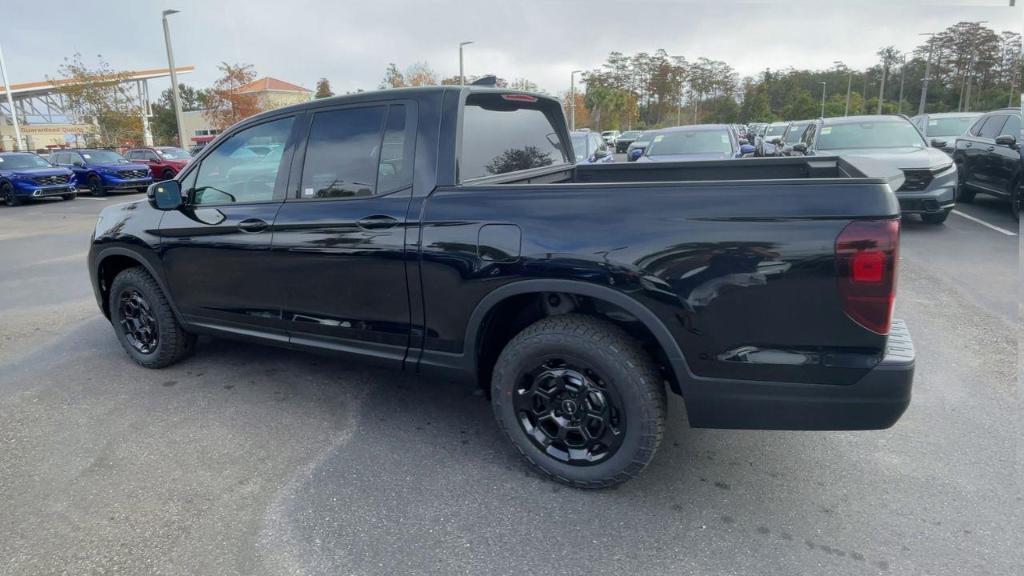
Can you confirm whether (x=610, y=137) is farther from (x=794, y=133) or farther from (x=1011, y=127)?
(x=1011, y=127)

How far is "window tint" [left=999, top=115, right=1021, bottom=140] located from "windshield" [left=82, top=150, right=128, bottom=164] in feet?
76.5

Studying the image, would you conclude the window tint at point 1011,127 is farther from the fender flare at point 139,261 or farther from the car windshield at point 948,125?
the fender flare at point 139,261

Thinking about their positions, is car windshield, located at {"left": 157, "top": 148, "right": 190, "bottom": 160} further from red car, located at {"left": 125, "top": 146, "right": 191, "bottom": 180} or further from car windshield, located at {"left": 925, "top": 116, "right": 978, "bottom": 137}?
car windshield, located at {"left": 925, "top": 116, "right": 978, "bottom": 137}

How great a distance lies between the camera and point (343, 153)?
3398 mm

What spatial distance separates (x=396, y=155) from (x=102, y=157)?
2189 cm

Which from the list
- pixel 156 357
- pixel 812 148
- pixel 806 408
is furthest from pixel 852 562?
pixel 812 148

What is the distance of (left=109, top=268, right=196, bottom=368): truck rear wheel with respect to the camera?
14.2 ft

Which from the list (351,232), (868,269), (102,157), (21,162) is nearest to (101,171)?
(102,157)

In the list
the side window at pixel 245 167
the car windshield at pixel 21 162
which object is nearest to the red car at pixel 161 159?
the car windshield at pixel 21 162

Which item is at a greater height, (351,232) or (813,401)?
(351,232)

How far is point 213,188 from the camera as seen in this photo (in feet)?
12.9

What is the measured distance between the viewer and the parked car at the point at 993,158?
9031mm

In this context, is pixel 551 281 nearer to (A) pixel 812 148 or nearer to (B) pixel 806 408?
(B) pixel 806 408

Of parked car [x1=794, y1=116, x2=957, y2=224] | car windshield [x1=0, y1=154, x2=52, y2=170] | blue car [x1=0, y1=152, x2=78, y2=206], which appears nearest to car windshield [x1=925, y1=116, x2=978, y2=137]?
parked car [x1=794, y1=116, x2=957, y2=224]
